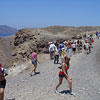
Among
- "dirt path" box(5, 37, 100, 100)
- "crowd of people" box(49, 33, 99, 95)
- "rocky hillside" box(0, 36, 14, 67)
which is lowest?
"rocky hillside" box(0, 36, 14, 67)

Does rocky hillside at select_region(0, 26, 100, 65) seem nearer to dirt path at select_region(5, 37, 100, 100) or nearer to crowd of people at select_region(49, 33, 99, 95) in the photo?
crowd of people at select_region(49, 33, 99, 95)

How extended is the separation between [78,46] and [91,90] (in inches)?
581

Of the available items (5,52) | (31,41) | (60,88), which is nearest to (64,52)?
(60,88)

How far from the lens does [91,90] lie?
9273 millimetres

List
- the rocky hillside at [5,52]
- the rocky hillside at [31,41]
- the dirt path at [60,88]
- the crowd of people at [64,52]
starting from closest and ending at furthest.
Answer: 1. the crowd of people at [64,52]
2. the dirt path at [60,88]
3. the rocky hillside at [31,41]
4. the rocky hillside at [5,52]

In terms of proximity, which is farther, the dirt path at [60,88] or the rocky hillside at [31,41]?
the rocky hillside at [31,41]

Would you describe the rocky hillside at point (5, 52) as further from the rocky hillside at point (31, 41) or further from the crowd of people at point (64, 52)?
the crowd of people at point (64, 52)

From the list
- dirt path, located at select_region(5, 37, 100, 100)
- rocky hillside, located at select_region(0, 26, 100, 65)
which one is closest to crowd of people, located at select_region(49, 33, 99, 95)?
dirt path, located at select_region(5, 37, 100, 100)

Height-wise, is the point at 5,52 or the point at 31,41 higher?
the point at 31,41

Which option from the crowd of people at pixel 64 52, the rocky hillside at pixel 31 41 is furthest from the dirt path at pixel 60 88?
the rocky hillside at pixel 31 41

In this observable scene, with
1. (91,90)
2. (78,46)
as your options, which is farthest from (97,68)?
(78,46)

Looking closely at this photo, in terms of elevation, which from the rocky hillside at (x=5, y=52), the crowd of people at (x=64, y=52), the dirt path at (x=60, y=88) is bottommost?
the rocky hillside at (x=5, y=52)

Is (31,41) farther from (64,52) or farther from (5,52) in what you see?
(64,52)

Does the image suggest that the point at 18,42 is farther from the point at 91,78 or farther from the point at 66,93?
the point at 66,93
